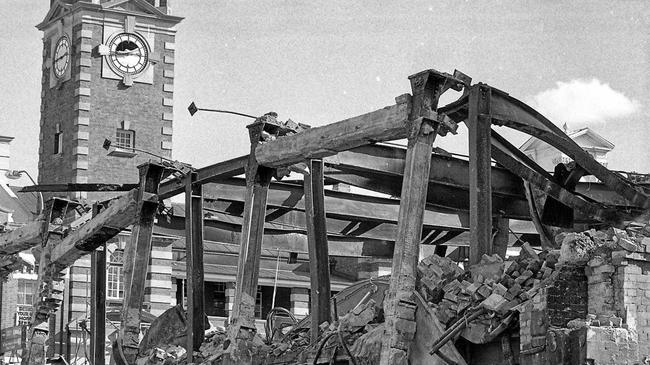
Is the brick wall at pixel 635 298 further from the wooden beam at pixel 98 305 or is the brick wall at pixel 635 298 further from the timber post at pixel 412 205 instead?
the wooden beam at pixel 98 305

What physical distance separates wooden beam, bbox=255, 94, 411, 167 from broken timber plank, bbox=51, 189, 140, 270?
3746 mm

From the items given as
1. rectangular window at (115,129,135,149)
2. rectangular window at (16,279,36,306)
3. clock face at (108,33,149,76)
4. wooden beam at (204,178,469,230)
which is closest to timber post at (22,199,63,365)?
wooden beam at (204,178,469,230)

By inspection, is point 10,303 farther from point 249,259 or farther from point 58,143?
point 249,259

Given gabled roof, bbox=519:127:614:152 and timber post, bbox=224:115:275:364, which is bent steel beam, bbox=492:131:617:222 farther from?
gabled roof, bbox=519:127:614:152

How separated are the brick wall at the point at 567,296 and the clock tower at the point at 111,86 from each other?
41.9m

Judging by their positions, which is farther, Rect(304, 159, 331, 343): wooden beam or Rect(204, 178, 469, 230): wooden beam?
Rect(204, 178, 469, 230): wooden beam

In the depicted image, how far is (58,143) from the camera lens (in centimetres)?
5625

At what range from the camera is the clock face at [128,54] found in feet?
180

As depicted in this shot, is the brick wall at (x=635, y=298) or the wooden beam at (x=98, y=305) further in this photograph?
the wooden beam at (x=98, y=305)

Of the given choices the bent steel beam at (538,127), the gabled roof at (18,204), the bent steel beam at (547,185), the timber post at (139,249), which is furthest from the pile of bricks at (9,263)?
the gabled roof at (18,204)

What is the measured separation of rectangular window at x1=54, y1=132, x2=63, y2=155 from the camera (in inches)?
2197

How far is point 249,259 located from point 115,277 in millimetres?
34768

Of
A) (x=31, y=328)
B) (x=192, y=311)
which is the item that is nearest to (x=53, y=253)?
(x=31, y=328)

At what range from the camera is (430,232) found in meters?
23.9
